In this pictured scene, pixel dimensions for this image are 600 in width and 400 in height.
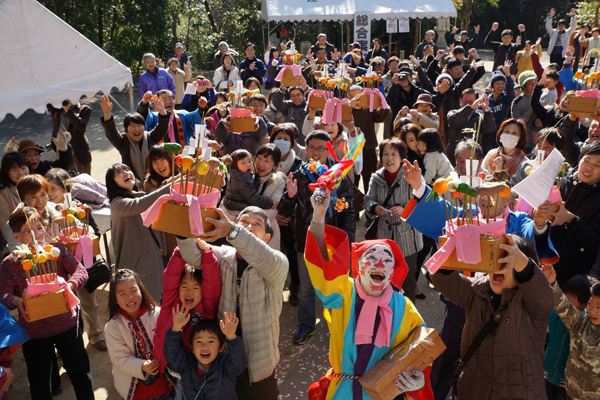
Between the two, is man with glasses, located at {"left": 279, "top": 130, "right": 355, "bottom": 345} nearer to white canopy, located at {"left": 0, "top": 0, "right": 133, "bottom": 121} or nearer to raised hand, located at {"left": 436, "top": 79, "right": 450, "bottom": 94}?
white canopy, located at {"left": 0, "top": 0, "right": 133, "bottom": 121}

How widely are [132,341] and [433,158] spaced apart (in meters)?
3.41

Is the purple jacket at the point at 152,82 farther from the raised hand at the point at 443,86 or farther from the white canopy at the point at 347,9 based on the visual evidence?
the white canopy at the point at 347,9

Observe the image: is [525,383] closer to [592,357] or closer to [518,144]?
[592,357]

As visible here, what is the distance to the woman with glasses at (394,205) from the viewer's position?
4.31m

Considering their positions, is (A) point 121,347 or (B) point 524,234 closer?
(A) point 121,347

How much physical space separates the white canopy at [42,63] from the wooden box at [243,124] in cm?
198

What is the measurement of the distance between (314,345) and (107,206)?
2.74 meters

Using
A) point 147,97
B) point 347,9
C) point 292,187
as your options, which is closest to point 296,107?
point 147,97

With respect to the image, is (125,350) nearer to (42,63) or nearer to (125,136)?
(125,136)

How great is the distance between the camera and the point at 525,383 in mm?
2557

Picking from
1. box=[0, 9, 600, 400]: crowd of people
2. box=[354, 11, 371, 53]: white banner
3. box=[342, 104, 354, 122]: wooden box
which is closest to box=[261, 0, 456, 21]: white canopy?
box=[354, 11, 371, 53]: white banner

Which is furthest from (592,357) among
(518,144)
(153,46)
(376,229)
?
(153,46)

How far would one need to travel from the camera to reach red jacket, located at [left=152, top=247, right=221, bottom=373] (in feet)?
9.52

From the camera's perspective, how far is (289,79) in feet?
24.1
